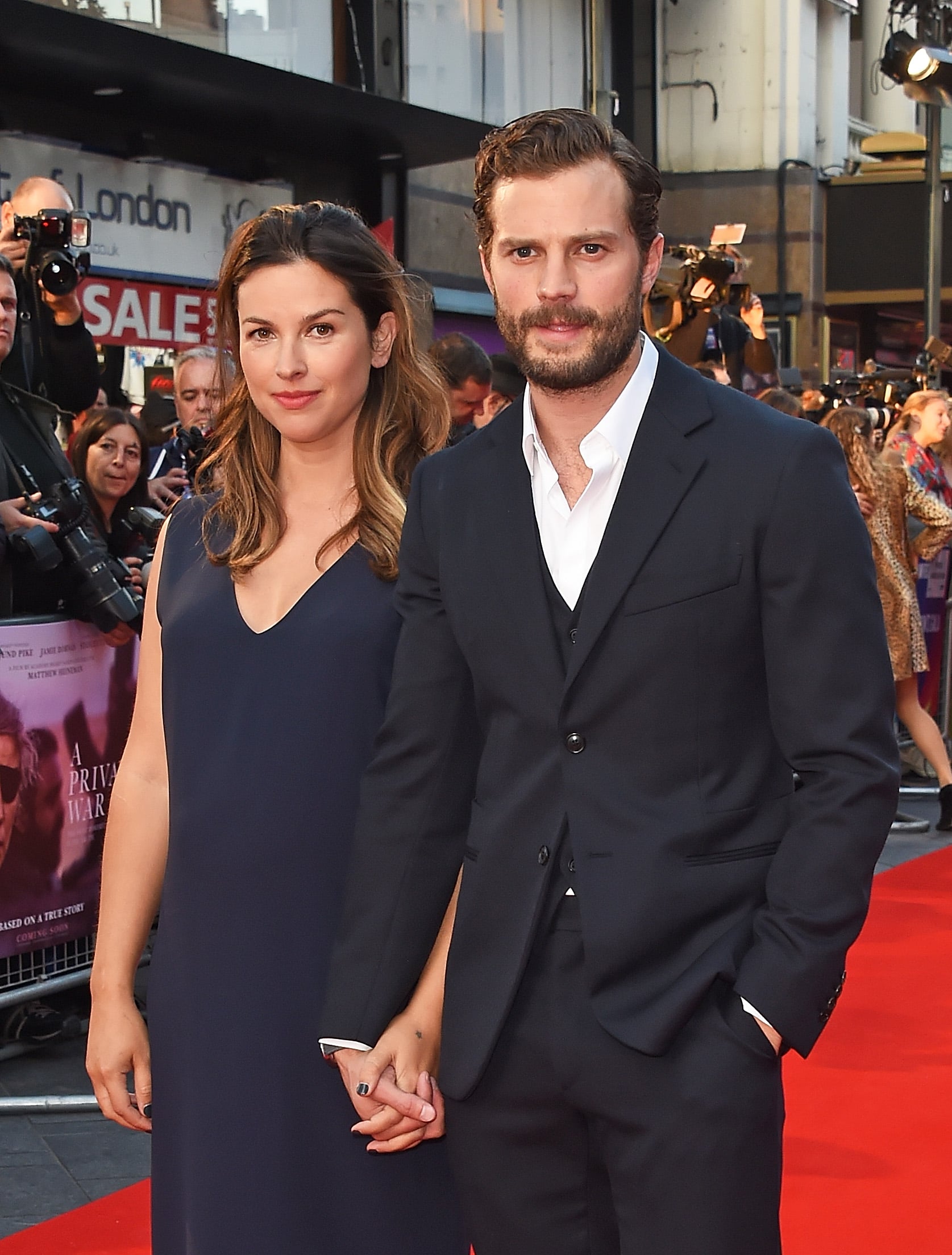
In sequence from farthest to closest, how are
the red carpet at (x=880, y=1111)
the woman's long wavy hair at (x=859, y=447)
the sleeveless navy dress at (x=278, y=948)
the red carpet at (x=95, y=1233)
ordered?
1. the woman's long wavy hair at (x=859, y=447)
2. the red carpet at (x=880, y=1111)
3. the red carpet at (x=95, y=1233)
4. the sleeveless navy dress at (x=278, y=948)

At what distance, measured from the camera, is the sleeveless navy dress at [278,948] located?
2.05 m

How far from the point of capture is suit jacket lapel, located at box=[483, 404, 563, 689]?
1831 millimetres

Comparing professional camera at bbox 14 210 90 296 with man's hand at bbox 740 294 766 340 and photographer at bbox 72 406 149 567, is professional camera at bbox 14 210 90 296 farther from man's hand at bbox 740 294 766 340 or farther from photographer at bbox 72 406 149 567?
man's hand at bbox 740 294 766 340

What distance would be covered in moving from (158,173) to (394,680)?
942 centimetres

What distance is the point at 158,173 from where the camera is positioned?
10680mm

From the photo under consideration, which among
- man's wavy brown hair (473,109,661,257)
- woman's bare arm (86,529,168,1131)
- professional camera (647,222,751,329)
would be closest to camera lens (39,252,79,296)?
woman's bare arm (86,529,168,1131)

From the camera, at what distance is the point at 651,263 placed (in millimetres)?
1931

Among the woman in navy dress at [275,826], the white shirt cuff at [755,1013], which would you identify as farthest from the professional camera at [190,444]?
the white shirt cuff at [755,1013]

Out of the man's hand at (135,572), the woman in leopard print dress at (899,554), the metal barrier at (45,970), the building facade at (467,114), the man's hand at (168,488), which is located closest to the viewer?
the metal barrier at (45,970)

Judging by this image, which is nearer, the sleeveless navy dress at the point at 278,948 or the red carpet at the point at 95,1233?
the sleeveless navy dress at the point at 278,948

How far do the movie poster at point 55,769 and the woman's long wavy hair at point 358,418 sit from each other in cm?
206

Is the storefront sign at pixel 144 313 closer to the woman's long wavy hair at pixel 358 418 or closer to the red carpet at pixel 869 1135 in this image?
the red carpet at pixel 869 1135

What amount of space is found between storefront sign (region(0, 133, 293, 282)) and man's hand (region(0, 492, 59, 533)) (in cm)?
568

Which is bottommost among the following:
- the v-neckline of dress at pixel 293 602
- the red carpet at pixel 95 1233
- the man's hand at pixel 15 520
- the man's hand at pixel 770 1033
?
the red carpet at pixel 95 1233
